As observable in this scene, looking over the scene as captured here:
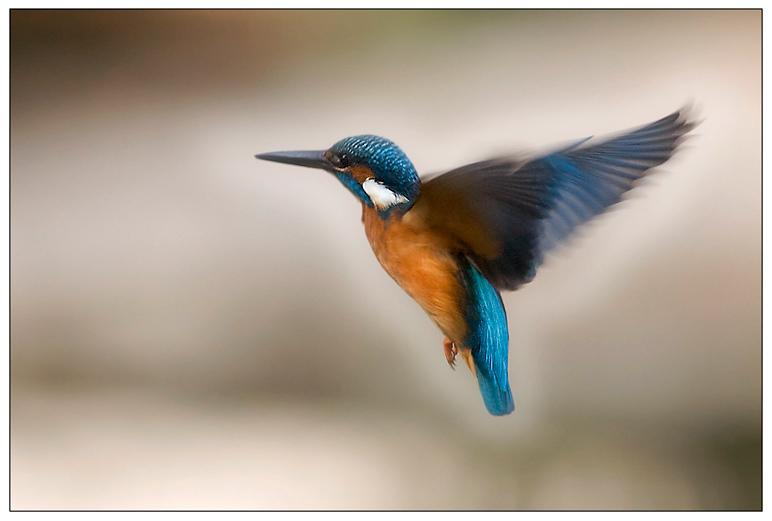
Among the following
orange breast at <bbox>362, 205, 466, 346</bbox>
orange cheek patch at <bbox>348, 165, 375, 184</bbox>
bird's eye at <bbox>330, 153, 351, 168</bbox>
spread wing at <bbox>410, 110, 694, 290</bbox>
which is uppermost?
bird's eye at <bbox>330, 153, 351, 168</bbox>

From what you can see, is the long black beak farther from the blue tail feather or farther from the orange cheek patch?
the blue tail feather

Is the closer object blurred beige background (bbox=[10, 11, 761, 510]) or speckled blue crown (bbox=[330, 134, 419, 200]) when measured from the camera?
speckled blue crown (bbox=[330, 134, 419, 200])

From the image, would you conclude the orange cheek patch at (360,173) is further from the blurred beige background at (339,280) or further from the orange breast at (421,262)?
the blurred beige background at (339,280)

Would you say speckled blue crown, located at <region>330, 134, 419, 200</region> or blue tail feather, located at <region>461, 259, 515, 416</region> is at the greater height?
speckled blue crown, located at <region>330, 134, 419, 200</region>

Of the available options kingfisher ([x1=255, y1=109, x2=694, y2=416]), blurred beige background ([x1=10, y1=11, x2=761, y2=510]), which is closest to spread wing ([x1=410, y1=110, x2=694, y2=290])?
kingfisher ([x1=255, y1=109, x2=694, y2=416])

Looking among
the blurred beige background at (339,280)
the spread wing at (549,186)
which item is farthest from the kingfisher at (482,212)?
the blurred beige background at (339,280)
